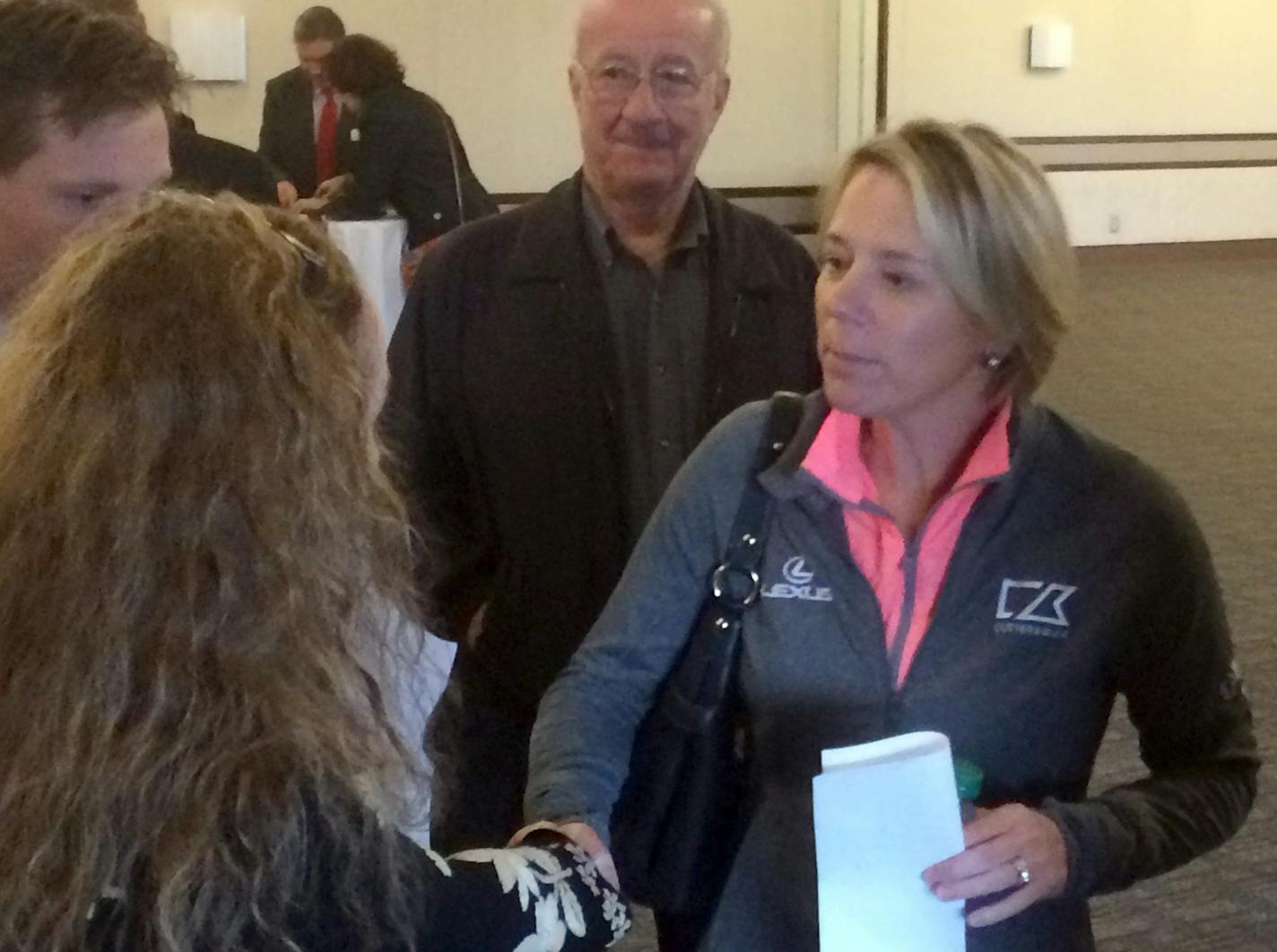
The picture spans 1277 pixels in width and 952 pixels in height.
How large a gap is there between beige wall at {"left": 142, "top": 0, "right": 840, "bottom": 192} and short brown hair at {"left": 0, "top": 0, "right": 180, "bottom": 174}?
5.95 m

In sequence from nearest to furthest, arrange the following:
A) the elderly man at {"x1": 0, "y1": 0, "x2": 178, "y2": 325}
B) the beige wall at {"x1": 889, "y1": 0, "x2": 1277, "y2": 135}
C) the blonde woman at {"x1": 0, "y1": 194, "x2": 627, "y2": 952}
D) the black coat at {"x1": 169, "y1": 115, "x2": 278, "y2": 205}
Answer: the blonde woman at {"x1": 0, "y1": 194, "x2": 627, "y2": 952}
the elderly man at {"x1": 0, "y1": 0, "x2": 178, "y2": 325}
the black coat at {"x1": 169, "y1": 115, "x2": 278, "y2": 205}
the beige wall at {"x1": 889, "y1": 0, "x2": 1277, "y2": 135}

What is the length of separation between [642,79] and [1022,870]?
1.23 meters

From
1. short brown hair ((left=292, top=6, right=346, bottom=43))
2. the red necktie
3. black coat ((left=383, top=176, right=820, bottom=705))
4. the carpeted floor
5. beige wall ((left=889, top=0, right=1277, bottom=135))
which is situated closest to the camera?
black coat ((left=383, top=176, right=820, bottom=705))

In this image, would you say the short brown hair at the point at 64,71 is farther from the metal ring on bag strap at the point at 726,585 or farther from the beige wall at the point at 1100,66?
the beige wall at the point at 1100,66

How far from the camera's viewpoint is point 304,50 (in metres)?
6.66

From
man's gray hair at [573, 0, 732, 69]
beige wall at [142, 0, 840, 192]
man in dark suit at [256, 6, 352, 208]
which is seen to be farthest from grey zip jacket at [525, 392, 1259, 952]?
beige wall at [142, 0, 840, 192]

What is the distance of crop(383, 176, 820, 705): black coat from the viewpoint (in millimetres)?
2014

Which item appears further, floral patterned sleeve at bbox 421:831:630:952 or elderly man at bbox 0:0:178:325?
elderly man at bbox 0:0:178:325

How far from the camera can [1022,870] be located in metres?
1.31

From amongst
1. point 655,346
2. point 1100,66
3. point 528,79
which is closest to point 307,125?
point 528,79

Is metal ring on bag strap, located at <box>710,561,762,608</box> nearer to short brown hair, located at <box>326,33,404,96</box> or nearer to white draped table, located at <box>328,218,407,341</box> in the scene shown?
white draped table, located at <box>328,218,407,341</box>

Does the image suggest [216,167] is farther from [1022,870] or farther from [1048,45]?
[1048,45]

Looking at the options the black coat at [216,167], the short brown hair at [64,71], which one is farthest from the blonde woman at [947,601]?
the black coat at [216,167]

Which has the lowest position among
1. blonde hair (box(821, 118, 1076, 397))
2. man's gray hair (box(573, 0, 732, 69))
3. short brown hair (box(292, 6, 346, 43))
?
blonde hair (box(821, 118, 1076, 397))
